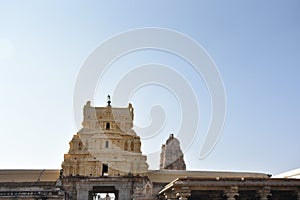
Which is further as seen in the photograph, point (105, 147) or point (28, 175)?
point (105, 147)

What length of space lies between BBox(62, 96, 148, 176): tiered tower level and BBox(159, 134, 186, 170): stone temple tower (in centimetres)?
2662

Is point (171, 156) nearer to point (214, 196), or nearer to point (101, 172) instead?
point (101, 172)

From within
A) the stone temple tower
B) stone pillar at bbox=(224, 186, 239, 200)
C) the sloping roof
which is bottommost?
stone pillar at bbox=(224, 186, 239, 200)

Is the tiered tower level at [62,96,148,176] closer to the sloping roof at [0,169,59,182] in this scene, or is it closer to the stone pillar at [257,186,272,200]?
the sloping roof at [0,169,59,182]

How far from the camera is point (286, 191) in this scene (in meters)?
19.8

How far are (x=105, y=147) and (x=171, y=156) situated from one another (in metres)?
30.6

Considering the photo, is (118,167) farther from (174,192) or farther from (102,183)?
(174,192)

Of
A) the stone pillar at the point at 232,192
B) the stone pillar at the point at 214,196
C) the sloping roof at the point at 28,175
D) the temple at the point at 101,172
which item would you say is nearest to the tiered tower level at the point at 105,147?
the temple at the point at 101,172

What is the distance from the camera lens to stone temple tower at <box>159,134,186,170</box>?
62438 mm

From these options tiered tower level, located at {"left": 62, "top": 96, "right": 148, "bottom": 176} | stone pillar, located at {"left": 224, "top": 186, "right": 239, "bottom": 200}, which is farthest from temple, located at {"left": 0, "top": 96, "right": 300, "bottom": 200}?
stone pillar, located at {"left": 224, "top": 186, "right": 239, "bottom": 200}

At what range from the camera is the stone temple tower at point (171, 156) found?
6244 centimetres

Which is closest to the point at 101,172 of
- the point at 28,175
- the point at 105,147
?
the point at 105,147

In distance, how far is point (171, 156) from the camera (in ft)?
210

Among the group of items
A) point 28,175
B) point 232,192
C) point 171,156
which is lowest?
point 232,192
